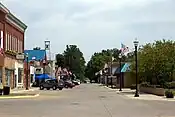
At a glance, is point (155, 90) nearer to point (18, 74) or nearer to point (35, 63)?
point (18, 74)

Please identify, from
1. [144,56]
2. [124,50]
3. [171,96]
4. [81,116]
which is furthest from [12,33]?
[81,116]

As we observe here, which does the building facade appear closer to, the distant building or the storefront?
the distant building

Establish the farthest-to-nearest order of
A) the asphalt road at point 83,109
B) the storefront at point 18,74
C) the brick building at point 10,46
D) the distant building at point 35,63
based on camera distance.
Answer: the distant building at point 35,63 < the storefront at point 18,74 < the brick building at point 10,46 < the asphalt road at point 83,109

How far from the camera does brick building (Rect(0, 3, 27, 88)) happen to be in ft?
199

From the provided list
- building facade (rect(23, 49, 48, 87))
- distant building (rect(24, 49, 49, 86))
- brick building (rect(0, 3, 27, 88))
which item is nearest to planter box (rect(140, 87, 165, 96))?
brick building (rect(0, 3, 27, 88))

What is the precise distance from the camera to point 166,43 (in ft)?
182

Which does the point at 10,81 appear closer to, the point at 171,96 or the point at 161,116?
the point at 171,96

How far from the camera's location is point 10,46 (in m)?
67.4

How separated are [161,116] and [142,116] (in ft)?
3.24

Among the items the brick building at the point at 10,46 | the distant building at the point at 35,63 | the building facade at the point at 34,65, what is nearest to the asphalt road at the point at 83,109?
the brick building at the point at 10,46

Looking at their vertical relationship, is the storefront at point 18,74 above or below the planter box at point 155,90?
above

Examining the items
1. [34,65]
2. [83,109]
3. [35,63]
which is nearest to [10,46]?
[34,65]

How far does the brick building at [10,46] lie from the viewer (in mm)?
60562

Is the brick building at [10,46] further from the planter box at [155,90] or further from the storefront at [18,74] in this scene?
the planter box at [155,90]
